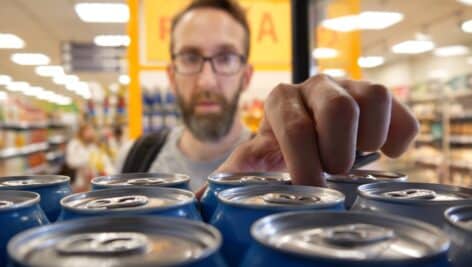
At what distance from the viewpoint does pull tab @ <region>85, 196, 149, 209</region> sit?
67cm

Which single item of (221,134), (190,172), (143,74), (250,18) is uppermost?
(250,18)

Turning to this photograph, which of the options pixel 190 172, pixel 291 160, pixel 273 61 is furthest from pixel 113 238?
pixel 273 61

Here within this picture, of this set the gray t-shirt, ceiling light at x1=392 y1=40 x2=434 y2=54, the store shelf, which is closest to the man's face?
the gray t-shirt

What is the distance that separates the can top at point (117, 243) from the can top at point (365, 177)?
1.42ft

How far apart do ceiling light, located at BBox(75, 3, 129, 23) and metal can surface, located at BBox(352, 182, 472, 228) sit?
579cm

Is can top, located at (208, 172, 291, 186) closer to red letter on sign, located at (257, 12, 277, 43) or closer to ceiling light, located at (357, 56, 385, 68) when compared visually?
red letter on sign, located at (257, 12, 277, 43)

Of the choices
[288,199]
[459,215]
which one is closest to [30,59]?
[288,199]

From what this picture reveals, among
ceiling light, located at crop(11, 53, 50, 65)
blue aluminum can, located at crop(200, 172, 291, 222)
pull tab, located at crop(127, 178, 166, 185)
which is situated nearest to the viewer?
blue aluminum can, located at crop(200, 172, 291, 222)

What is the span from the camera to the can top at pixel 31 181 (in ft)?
2.74

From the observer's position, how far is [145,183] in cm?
92

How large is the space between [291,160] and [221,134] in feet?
4.83

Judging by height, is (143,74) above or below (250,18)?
below

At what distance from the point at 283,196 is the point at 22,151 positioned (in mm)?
8923

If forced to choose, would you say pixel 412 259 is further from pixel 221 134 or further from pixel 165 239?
pixel 221 134
